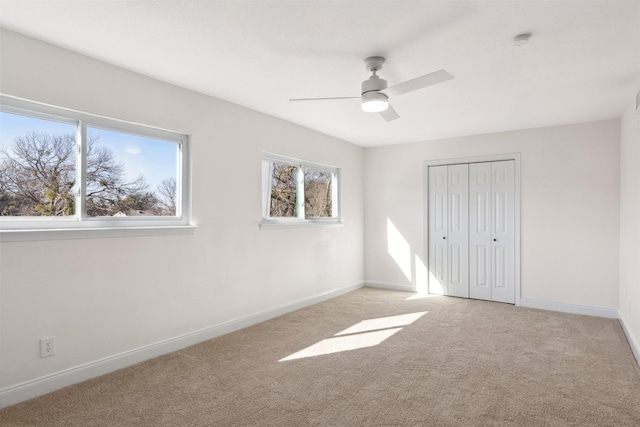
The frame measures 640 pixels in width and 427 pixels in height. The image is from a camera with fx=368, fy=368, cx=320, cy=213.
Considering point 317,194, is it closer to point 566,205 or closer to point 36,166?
point 566,205

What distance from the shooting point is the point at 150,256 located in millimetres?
3078

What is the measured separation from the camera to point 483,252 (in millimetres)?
5188

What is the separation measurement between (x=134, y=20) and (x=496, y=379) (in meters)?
3.42

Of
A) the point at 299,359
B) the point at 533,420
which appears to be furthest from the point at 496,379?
the point at 299,359

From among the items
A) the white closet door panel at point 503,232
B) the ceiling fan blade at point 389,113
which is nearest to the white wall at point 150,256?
the ceiling fan blade at point 389,113

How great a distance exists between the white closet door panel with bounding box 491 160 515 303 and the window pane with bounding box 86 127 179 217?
4131 millimetres

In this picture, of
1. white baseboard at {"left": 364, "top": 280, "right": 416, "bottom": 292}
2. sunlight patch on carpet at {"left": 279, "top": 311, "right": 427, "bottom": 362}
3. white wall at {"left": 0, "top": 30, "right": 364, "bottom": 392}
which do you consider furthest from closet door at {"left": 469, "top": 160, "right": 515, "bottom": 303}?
white wall at {"left": 0, "top": 30, "right": 364, "bottom": 392}

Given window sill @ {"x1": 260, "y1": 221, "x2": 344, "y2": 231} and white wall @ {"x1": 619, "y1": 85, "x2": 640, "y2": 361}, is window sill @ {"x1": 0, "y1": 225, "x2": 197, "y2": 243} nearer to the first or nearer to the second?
window sill @ {"x1": 260, "y1": 221, "x2": 344, "y2": 231}

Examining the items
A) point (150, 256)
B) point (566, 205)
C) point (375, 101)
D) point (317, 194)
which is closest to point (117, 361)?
point (150, 256)

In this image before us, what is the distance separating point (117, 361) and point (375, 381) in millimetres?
1982

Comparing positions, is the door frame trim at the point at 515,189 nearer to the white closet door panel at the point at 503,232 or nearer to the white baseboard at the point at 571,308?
the white closet door panel at the point at 503,232

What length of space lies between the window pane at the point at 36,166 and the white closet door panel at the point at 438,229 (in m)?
4.57

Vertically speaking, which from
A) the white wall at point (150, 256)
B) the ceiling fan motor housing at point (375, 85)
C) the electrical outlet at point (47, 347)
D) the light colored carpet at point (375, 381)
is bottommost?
the light colored carpet at point (375, 381)

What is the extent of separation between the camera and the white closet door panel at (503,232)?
16.3 feet
